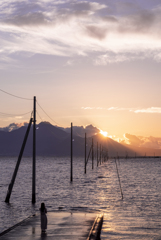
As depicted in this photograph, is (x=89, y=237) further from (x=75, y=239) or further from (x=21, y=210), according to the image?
(x=21, y=210)

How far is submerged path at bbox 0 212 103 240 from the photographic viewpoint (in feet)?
56.0

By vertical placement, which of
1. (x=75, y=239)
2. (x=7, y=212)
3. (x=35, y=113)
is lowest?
(x=7, y=212)

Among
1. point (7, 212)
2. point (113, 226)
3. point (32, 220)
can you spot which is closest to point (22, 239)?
point (32, 220)

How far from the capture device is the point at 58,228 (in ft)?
63.1

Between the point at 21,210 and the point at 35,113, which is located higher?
the point at 35,113

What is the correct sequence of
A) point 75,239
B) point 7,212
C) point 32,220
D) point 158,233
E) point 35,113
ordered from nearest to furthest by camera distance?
point 75,239 → point 158,233 → point 32,220 → point 7,212 → point 35,113

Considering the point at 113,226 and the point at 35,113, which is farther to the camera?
the point at 35,113

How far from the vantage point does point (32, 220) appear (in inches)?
892

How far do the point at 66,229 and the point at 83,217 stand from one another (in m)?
4.45

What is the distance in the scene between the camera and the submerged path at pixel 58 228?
17078mm

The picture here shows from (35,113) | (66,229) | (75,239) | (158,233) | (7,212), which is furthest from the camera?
(35,113)

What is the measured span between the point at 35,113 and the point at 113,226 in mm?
16967

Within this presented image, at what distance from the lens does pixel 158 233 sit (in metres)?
21.3

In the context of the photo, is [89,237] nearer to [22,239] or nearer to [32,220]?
[22,239]
